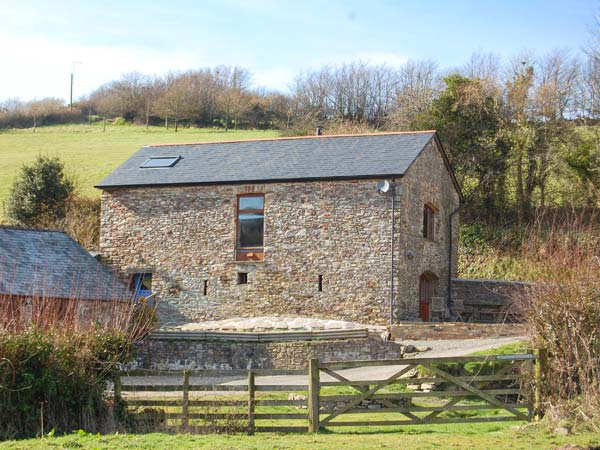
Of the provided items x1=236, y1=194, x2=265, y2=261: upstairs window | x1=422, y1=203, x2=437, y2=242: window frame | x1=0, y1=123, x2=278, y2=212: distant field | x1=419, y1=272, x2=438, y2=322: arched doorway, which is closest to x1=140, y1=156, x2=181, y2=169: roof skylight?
x1=236, y1=194, x2=265, y2=261: upstairs window

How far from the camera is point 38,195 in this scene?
37.3 meters

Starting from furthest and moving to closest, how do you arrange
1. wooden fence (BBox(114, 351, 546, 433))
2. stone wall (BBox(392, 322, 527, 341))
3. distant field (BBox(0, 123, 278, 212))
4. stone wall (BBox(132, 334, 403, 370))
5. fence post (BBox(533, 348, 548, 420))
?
distant field (BBox(0, 123, 278, 212)), stone wall (BBox(392, 322, 527, 341)), stone wall (BBox(132, 334, 403, 370)), fence post (BBox(533, 348, 548, 420)), wooden fence (BBox(114, 351, 546, 433))

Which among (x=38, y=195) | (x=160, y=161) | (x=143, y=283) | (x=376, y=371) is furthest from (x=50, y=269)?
(x=38, y=195)

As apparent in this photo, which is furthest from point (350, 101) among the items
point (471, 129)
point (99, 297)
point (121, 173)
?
point (99, 297)

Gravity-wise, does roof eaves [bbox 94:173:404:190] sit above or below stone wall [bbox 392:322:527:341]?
above

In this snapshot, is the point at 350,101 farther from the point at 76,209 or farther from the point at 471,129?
the point at 76,209

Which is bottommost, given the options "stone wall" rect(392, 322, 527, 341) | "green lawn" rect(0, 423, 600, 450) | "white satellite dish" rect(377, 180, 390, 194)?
"green lawn" rect(0, 423, 600, 450)

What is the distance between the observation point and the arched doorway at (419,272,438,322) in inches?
1120

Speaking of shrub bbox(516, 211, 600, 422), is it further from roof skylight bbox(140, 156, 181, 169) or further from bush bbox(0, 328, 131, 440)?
roof skylight bbox(140, 156, 181, 169)

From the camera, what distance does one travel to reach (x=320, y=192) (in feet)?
87.4

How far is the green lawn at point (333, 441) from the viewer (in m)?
11.2

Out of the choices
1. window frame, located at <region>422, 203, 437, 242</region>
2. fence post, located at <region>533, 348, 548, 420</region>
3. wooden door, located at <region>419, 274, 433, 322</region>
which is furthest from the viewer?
window frame, located at <region>422, 203, 437, 242</region>

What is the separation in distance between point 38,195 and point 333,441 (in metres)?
28.5

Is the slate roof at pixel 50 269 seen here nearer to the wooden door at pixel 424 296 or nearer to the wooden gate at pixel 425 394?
the wooden door at pixel 424 296
